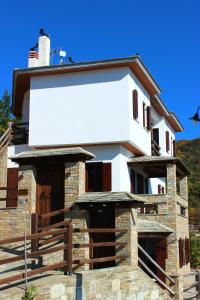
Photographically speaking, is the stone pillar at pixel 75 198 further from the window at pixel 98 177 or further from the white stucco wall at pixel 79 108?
the white stucco wall at pixel 79 108

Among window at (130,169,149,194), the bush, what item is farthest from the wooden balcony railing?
the bush

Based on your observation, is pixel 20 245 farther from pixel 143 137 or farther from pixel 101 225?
pixel 143 137

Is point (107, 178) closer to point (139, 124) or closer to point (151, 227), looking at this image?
point (151, 227)

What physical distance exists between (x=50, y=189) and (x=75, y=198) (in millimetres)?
1712

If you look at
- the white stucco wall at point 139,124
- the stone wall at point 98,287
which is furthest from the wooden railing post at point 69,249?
the white stucco wall at point 139,124

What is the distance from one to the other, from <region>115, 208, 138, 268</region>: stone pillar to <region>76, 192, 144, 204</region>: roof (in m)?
0.48

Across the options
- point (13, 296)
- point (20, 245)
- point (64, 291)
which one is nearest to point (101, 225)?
point (20, 245)

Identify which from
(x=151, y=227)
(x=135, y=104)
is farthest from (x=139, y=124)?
(x=151, y=227)

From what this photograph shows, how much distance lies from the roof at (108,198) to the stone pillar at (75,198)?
0.30 m

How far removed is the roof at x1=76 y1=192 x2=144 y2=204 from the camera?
13.6 metres

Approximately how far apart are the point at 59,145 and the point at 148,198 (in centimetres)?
465

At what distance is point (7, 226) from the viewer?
15.4 m

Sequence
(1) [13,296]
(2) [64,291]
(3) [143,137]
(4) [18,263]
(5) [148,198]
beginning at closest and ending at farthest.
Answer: (1) [13,296] → (2) [64,291] → (4) [18,263] → (5) [148,198] → (3) [143,137]

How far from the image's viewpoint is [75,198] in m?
14.5
